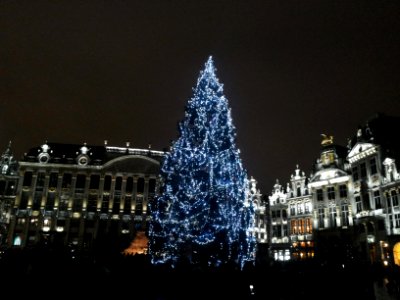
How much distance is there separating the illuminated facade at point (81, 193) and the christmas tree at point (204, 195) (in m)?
37.6

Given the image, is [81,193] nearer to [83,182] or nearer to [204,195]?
[83,182]

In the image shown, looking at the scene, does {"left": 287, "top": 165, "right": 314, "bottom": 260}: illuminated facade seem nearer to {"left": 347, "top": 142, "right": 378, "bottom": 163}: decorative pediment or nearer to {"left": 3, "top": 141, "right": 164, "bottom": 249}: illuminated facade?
{"left": 347, "top": 142, "right": 378, "bottom": 163}: decorative pediment

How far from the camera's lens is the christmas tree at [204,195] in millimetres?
22781

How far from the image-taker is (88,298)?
12562 mm

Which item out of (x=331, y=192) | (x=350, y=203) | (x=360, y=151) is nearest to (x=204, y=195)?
(x=360, y=151)

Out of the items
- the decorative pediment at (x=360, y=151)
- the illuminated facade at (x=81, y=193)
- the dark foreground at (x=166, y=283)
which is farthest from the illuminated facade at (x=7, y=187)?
the decorative pediment at (x=360, y=151)

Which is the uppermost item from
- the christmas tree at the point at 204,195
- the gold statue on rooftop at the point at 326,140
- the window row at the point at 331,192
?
the gold statue on rooftop at the point at 326,140

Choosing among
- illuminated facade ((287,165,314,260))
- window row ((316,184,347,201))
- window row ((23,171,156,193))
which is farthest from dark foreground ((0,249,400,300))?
window row ((23,171,156,193))

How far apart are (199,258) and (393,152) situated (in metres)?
27.7

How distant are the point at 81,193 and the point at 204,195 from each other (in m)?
46.2

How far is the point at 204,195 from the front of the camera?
2305cm

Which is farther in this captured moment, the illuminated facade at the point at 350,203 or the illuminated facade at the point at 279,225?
the illuminated facade at the point at 279,225

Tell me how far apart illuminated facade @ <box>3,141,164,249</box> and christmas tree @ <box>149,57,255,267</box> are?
1481 inches

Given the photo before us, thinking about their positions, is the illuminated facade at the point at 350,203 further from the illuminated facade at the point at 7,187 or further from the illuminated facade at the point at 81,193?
the illuminated facade at the point at 7,187
